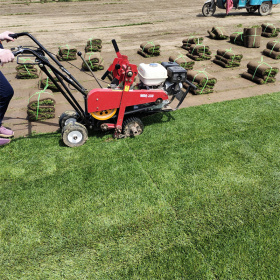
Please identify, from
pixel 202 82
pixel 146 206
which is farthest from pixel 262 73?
pixel 146 206

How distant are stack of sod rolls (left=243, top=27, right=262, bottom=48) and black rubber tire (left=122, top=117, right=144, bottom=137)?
8.98 m

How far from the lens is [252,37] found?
465 inches

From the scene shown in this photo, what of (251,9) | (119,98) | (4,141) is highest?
(119,98)

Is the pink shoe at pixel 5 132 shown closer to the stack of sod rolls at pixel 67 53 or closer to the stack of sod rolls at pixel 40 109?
the stack of sod rolls at pixel 40 109

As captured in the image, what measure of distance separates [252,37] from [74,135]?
10153 millimetres

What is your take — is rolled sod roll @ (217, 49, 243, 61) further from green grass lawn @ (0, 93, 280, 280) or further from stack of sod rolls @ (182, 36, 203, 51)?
green grass lawn @ (0, 93, 280, 280)

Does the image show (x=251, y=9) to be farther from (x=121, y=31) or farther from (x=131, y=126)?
(x=131, y=126)

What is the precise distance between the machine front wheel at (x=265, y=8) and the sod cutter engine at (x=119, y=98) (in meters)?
16.4

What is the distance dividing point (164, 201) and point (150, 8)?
2125 centimetres

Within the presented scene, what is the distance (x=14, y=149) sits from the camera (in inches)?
207

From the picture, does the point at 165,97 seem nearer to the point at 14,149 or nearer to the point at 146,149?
the point at 146,149

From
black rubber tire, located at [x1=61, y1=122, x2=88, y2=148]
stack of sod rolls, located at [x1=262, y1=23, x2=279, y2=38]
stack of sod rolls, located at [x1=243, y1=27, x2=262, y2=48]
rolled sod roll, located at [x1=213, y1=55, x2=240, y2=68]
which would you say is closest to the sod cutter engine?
black rubber tire, located at [x1=61, y1=122, x2=88, y2=148]

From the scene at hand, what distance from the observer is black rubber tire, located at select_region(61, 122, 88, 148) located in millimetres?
5137

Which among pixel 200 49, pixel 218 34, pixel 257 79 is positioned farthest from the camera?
pixel 218 34
